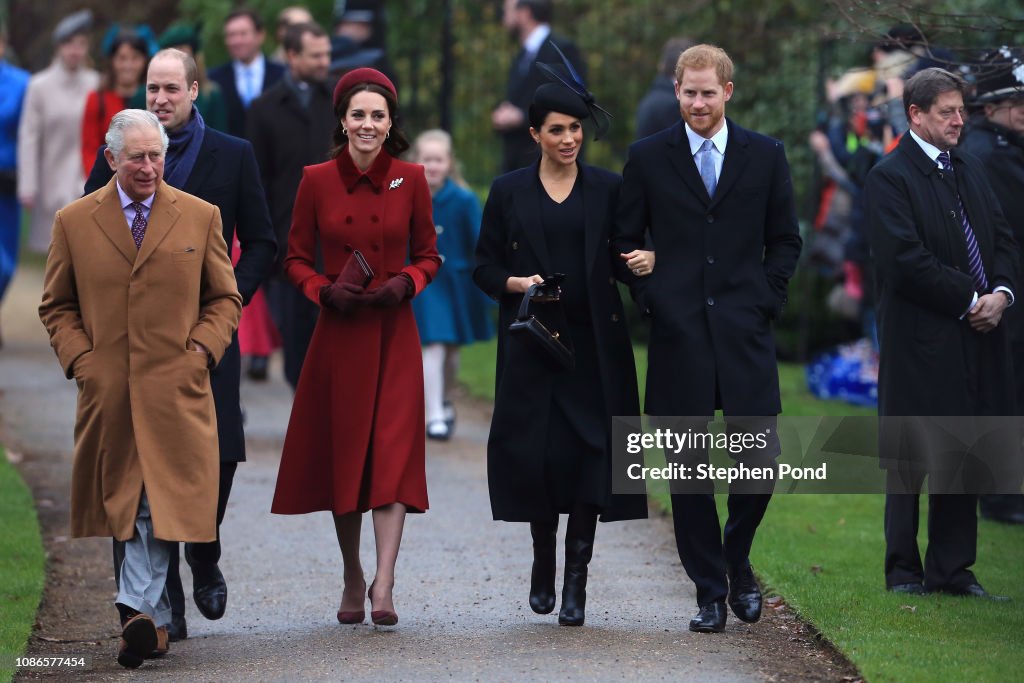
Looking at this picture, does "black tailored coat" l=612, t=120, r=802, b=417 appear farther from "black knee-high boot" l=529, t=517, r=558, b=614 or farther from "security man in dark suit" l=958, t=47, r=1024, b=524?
"security man in dark suit" l=958, t=47, r=1024, b=524

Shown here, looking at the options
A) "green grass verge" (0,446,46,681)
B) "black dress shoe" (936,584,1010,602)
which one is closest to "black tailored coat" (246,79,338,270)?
"green grass verge" (0,446,46,681)

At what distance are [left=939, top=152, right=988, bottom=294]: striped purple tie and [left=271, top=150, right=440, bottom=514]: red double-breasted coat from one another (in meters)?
2.14

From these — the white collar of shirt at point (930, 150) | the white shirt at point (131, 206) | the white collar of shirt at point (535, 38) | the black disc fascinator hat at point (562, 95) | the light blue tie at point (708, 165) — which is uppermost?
the white collar of shirt at point (535, 38)

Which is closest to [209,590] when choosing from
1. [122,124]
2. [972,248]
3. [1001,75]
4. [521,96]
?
[122,124]

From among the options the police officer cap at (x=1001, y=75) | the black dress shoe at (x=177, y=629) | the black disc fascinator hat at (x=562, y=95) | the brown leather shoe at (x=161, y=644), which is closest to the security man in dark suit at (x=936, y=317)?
the police officer cap at (x=1001, y=75)

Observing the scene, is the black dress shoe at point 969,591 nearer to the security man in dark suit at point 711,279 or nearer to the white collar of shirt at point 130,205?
the security man in dark suit at point 711,279

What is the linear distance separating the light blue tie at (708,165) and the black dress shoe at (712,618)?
1545 millimetres

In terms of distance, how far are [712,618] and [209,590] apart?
1.94m

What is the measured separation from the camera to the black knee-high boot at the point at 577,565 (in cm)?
715

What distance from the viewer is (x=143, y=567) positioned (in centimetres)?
662

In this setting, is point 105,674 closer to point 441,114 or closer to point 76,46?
point 76,46

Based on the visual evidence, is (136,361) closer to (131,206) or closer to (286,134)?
(131,206)

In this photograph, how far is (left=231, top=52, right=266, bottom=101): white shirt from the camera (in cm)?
1277

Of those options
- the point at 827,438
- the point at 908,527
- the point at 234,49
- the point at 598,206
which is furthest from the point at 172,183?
the point at 234,49
